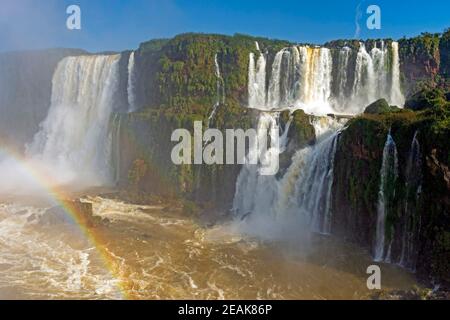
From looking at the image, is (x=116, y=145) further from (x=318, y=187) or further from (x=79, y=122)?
(x=318, y=187)

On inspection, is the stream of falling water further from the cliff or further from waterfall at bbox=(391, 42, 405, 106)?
the cliff

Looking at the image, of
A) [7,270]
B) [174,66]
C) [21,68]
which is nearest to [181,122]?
[174,66]

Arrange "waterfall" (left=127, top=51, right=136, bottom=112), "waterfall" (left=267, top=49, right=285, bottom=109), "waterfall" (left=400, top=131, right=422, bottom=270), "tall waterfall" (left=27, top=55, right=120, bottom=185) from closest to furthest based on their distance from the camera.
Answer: "waterfall" (left=400, top=131, right=422, bottom=270) → "waterfall" (left=267, top=49, right=285, bottom=109) → "tall waterfall" (left=27, top=55, right=120, bottom=185) → "waterfall" (left=127, top=51, right=136, bottom=112)

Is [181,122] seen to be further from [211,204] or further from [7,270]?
[7,270]

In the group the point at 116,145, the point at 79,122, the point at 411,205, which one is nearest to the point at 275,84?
the point at 116,145

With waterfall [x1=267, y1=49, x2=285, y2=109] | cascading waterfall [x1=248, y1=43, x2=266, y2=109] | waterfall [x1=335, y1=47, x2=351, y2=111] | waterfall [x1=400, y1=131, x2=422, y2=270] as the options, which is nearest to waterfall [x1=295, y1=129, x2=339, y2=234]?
waterfall [x1=400, y1=131, x2=422, y2=270]

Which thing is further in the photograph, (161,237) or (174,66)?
(174,66)
